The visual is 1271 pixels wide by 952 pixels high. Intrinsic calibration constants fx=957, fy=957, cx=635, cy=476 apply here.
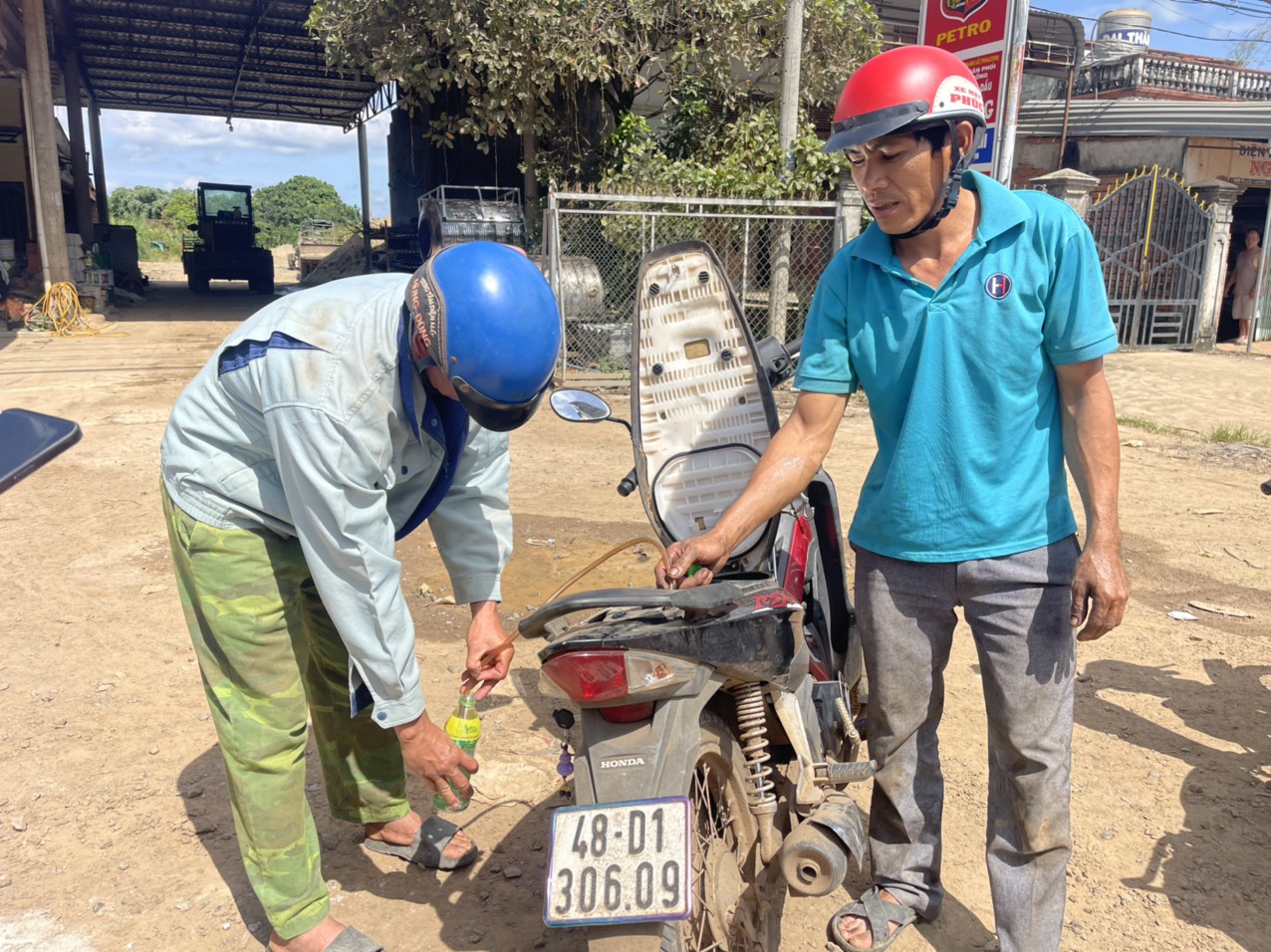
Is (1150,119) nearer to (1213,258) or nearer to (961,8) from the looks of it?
(1213,258)

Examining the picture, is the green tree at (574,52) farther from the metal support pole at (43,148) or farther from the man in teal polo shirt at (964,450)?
the man in teal polo shirt at (964,450)

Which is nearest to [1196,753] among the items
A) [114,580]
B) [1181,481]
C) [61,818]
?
[61,818]

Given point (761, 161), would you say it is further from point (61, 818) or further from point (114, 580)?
point (61, 818)

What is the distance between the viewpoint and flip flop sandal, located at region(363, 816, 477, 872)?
9.16ft

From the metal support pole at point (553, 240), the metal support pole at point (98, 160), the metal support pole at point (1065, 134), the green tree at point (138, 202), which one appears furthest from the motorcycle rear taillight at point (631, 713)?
the green tree at point (138, 202)

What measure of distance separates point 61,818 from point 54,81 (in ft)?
81.2

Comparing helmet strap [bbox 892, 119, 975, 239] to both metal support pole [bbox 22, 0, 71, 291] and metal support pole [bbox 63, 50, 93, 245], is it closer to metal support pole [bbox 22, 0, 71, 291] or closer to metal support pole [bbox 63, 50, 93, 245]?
metal support pole [bbox 22, 0, 71, 291]

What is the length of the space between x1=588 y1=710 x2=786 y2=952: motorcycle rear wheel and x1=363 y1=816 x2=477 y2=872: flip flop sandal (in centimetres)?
102

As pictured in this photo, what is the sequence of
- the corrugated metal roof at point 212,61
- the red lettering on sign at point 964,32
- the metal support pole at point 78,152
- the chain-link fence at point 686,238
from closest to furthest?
the red lettering on sign at point 964,32 → the chain-link fence at point 686,238 → the corrugated metal roof at point 212,61 → the metal support pole at point 78,152

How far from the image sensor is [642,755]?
1865mm

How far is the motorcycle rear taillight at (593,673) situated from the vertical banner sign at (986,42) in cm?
610

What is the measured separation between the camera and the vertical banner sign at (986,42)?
22.7ft

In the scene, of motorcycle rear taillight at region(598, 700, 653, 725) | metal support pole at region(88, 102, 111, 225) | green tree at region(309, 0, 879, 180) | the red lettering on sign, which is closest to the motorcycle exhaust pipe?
motorcycle rear taillight at region(598, 700, 653, 725)

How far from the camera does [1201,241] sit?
1359 cm
